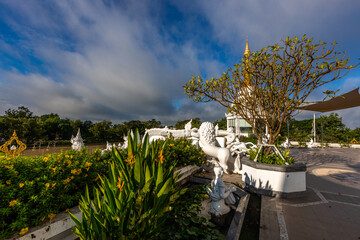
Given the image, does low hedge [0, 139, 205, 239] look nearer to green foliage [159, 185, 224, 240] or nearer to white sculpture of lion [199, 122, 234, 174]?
green foliage [159, 185, 224, 240]

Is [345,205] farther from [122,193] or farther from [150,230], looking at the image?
[122,193]

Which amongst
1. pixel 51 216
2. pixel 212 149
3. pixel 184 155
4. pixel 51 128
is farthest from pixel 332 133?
pixel 51 128

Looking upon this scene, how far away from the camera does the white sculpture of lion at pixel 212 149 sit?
4.23 metres

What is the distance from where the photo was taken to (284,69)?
359 centimetres

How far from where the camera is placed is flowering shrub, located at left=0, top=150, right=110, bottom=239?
1269 millimetres

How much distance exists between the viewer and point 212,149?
4.58 metres

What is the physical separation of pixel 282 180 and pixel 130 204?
3039 mm

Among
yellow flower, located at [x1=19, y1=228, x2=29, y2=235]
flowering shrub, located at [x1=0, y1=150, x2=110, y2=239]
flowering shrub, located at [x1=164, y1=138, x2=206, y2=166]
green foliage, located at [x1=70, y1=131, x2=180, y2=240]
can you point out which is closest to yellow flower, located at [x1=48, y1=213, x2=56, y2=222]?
flowering shrub, located at [x1=0, y1=150, x2=110, y2=239]

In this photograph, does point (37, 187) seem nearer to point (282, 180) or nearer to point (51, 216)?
point (51, 216)

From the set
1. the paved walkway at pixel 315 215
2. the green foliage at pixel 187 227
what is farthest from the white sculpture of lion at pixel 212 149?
the green foliage at pixel 187 227

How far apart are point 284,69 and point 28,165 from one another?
502 cm

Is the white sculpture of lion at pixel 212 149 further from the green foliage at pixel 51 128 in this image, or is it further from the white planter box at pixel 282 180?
the green foliage at pixel 51 128

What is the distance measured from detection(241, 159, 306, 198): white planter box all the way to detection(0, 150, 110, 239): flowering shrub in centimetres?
316

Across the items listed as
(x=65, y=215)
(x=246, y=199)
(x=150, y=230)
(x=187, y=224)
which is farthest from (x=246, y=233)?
(x=65, y=215)
